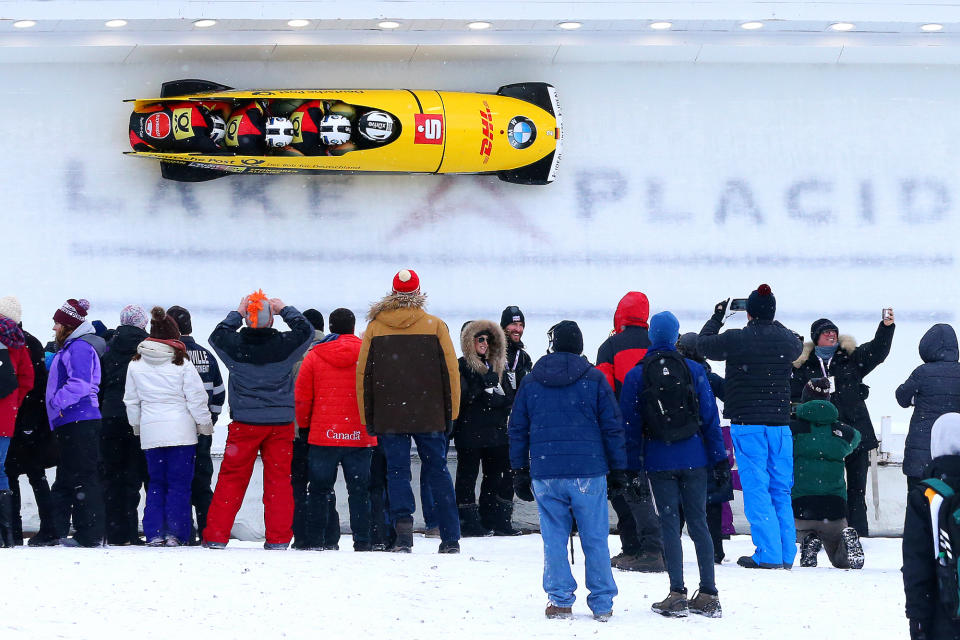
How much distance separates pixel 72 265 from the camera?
9.14 m

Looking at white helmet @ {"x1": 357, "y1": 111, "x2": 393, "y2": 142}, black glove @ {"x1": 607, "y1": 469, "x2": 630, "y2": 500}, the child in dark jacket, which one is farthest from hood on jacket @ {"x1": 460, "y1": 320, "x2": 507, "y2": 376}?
white helmet @ {"x1": 357, "y1": 111, "x2": 393, "y2": 142}

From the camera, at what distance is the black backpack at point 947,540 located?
266 centimetres

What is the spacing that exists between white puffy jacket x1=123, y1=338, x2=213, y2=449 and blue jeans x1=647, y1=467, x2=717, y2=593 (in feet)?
8.09

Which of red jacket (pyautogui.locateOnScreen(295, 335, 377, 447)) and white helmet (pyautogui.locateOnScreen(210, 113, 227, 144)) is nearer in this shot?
red jacket (pyautogui.locateOnScreen(295, 335, 377, 447))

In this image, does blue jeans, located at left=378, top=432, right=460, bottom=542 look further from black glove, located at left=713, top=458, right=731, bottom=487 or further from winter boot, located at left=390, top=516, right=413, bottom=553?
black glove, located at left=713, top=458, right=731, bottom=487

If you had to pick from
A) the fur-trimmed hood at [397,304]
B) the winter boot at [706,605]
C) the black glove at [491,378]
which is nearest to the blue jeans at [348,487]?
the fur-trimmed hood at [397,304]

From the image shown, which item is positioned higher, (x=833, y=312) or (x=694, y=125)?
(x=694, y=125)

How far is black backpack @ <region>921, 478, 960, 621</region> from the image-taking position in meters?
2.66

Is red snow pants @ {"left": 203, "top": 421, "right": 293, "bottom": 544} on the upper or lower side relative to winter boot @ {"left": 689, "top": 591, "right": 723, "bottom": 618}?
upper

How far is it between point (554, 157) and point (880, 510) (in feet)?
11.5

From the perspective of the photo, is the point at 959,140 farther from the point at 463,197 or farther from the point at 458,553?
the point at 458,553

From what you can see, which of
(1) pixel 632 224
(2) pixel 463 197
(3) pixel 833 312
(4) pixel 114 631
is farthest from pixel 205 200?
(4) pixel 114 631

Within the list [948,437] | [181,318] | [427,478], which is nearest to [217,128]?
[181,318]

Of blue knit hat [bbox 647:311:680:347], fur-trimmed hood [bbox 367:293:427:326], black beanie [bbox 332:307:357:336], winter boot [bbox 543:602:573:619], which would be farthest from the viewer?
black beanie [bbox 332:307:357:336]
